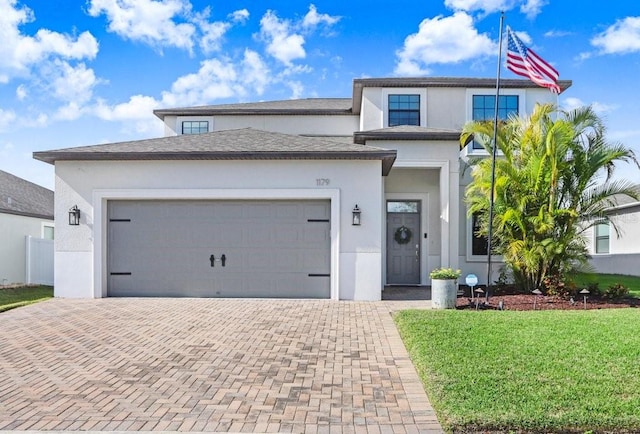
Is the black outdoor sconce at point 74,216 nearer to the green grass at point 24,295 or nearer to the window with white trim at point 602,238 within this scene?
Answer: the green grass at point 24,295

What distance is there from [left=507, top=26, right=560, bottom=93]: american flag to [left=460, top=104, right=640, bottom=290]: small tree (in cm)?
109

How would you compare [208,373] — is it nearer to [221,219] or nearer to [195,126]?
[221,219]

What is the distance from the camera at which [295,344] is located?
7.88m

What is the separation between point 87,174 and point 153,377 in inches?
321

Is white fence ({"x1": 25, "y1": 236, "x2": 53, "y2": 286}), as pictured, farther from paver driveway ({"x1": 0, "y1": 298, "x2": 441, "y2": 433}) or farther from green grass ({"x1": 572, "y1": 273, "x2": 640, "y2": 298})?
green grass ({"x1": 572, "y1": 273, "x2": 640, "y2": 298})

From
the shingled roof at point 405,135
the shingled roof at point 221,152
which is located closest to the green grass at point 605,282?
the shingled roof at point 405,135

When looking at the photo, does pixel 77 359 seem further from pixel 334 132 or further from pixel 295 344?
pixel 334 132

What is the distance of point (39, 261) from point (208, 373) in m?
14.1

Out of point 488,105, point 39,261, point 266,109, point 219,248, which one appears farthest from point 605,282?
point 39,261

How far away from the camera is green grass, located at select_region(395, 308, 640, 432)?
4605 mm

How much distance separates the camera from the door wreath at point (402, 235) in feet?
53.5

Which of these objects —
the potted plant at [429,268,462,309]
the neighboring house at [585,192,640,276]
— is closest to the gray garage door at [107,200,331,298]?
the potted plant at [429,268,462,309]

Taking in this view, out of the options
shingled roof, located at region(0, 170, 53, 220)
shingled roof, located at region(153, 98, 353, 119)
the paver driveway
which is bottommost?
the paver driveway

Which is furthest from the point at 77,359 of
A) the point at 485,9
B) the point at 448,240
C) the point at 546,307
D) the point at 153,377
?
the point at 485,9
